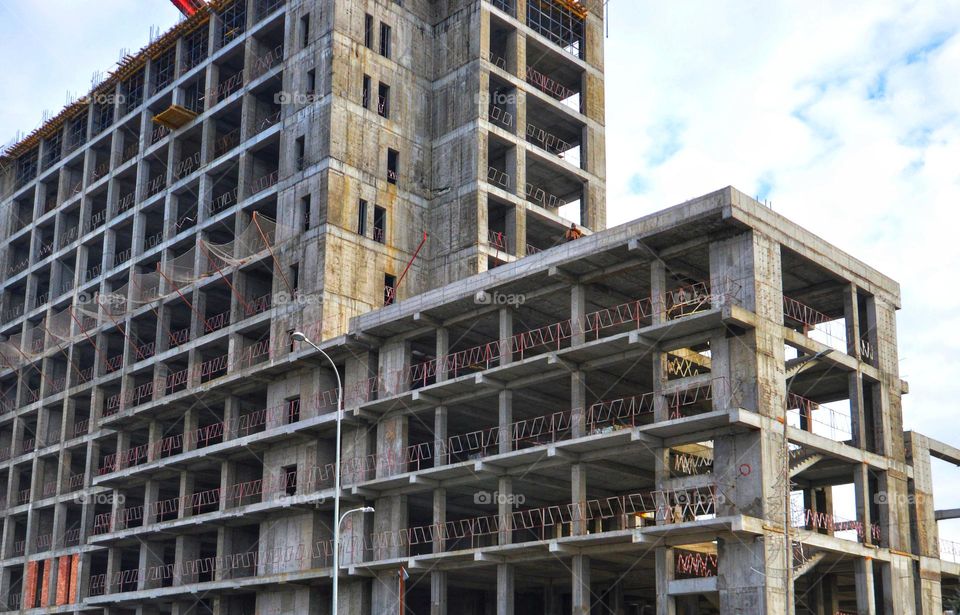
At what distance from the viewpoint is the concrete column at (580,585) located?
41.3 meters

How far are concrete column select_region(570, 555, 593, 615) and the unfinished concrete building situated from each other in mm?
105

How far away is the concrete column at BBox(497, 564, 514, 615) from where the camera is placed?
1747 inches

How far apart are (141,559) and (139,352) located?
13505 mm

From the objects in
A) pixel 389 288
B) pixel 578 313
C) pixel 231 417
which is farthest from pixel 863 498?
pixel 231 417

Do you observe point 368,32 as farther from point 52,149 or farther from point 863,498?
point 863,498

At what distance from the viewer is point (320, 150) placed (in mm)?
57906

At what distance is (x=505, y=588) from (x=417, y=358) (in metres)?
14.8

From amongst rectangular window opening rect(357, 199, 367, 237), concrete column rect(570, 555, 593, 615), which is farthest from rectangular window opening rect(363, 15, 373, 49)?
concrete column rect(570, 555, 593, 615)

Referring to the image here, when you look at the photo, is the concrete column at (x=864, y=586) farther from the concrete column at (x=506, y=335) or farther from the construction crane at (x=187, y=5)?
the construction crane at (x=187, y=5)

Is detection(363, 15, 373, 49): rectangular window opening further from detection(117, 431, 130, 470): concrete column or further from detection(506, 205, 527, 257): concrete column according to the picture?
detection(117, 431, 130, 470): concrete column

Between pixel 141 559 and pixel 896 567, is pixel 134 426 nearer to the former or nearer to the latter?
pixel 141 559

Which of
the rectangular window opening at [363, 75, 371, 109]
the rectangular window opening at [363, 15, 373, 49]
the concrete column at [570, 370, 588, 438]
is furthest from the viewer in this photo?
the rectangular window opening at [363, 15, 373, 49]

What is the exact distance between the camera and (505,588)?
4481 cm

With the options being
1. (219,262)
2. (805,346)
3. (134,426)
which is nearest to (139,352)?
(134,426)
